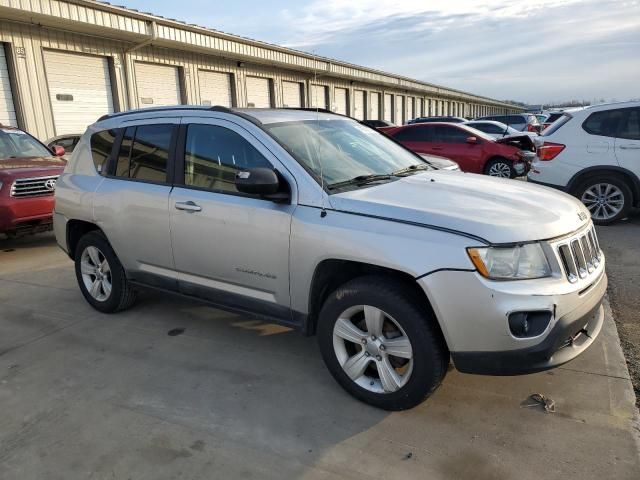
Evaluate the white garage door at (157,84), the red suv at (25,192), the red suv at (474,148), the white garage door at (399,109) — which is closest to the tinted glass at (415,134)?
the red suv at (474,148)

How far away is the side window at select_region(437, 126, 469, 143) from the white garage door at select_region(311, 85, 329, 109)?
13446 millimetres

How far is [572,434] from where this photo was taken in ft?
9.09

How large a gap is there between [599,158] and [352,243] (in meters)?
6.20

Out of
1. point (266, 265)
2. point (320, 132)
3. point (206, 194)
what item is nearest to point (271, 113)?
point (320, 132)

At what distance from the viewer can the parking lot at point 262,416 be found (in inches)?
102

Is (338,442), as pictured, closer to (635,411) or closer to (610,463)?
(610,463)

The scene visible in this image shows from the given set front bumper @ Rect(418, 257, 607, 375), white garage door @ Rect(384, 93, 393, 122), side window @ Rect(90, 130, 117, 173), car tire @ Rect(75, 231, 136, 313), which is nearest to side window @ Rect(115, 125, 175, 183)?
side window @ Rect(90, 130, 117, 173)

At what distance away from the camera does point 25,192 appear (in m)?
6.93

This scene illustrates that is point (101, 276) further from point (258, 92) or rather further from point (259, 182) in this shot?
point (258, 92)

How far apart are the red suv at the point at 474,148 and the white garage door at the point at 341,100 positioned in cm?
1577

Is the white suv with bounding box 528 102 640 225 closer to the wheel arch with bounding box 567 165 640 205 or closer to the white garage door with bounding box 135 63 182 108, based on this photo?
the wheel arch with bounding box 567 165 640 205

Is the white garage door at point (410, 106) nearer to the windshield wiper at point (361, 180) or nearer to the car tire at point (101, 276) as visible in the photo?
the car tire at point (101, 276)

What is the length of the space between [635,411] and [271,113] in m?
3.10

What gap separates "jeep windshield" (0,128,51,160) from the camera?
25.9 ft
